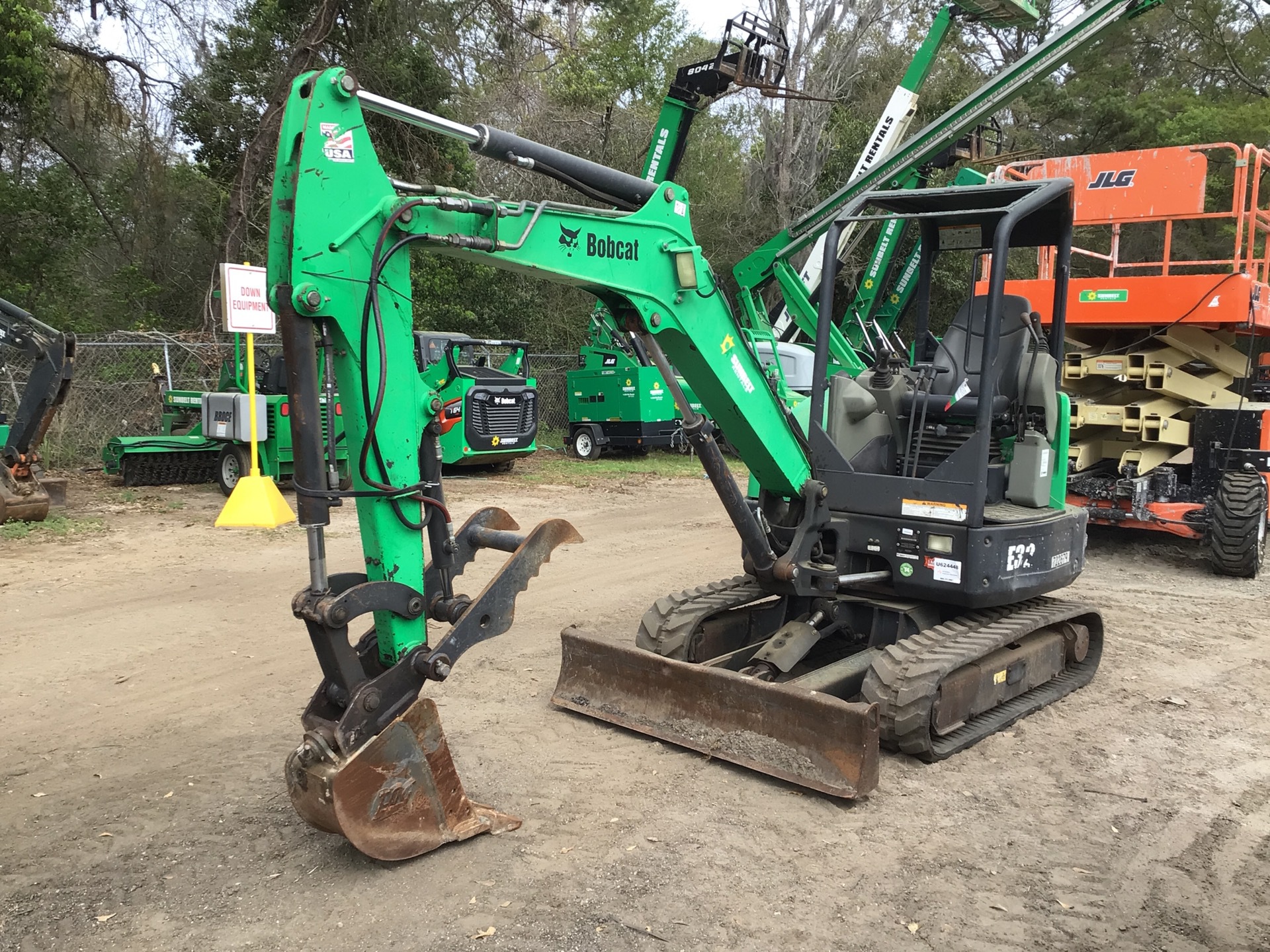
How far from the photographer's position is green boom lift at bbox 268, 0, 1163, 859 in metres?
3.54

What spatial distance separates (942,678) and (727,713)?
100 cm

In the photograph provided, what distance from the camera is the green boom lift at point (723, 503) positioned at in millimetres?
3535

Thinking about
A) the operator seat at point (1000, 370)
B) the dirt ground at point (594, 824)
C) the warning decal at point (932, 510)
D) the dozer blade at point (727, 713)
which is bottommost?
the dirt ground at point (594, 824)

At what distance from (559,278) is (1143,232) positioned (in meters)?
28.0

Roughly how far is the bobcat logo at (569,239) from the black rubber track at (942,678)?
2.26 m

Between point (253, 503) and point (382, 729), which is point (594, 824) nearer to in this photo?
point (382, 729)

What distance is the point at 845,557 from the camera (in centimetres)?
538

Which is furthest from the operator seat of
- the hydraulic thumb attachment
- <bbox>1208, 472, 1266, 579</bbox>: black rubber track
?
<bbox>1208, 472, 1266, 579</bbox>: black rubber track

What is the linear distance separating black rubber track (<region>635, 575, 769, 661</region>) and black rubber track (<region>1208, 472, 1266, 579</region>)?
5.10 meters

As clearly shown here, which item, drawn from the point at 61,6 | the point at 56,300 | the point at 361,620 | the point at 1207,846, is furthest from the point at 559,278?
the point at 56,300

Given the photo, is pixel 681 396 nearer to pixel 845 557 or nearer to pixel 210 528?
pixel 845 557

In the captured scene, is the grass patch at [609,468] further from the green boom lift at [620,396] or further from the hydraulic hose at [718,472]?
the hydraulic hose at [718,472]

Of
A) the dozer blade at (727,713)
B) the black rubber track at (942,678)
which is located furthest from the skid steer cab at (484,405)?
the black rubber track at (942,678)

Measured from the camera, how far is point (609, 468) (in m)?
16.3
